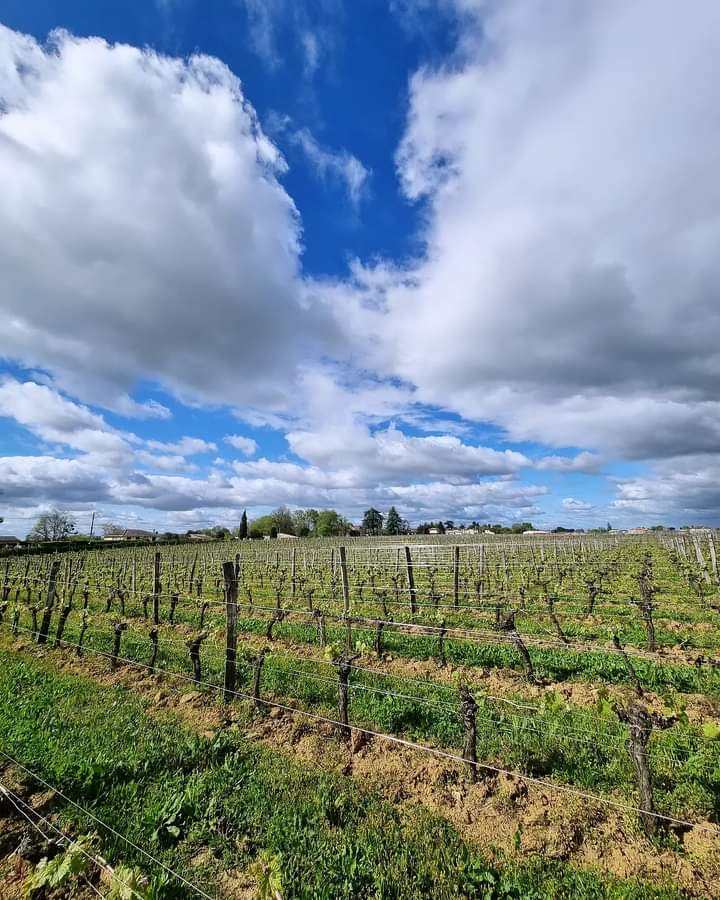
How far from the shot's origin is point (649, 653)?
332 inches

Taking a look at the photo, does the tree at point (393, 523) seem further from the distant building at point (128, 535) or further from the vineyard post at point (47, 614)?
the vineyard post at point (47, 614)

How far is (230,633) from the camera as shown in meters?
6.84

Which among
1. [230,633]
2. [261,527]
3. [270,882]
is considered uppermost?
[261,527]

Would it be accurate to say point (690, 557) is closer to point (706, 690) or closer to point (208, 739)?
point (706, 690)

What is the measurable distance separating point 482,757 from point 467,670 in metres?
3.06

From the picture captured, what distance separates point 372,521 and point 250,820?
123 metres

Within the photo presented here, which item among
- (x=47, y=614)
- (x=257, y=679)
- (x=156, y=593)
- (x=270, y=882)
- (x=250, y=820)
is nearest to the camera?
(x=270, y=882)

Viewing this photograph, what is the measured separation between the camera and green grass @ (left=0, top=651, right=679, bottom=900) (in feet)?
10.7

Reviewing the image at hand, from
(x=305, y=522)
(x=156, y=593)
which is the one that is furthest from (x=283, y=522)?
(x=156, y=593)

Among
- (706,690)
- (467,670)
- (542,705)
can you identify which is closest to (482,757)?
(542,705)

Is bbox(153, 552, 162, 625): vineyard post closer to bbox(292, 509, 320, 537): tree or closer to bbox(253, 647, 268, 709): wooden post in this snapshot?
bbox(253, 647, 268, 709): wooden post

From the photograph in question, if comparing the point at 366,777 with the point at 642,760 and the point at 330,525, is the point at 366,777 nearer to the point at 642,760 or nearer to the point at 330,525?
the point at 642,760

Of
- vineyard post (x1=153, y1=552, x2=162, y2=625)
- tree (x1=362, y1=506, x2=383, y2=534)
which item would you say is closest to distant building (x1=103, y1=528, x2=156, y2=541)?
tree (x1=362, y1=506, x2=383, y2=534)

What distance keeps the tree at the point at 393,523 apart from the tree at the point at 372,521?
2824 mm
